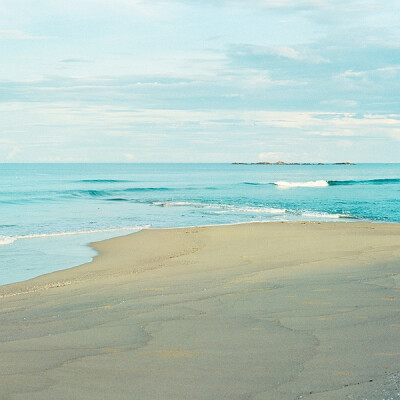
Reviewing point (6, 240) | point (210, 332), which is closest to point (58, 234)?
point (6, 240)

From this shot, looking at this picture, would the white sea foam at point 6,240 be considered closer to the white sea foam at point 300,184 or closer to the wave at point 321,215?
the wave at point 321,215

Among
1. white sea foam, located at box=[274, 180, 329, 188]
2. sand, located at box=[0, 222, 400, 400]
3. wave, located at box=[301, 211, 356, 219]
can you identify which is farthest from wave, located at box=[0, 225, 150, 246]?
white sea foam, located at box=[274, 180, 329, 188]

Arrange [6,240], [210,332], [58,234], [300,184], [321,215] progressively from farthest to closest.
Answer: [300,184]
[321,215]
[58,234]
[6,240]
[210,332]

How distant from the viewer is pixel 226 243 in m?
16.8

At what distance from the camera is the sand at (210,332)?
13.8 feet

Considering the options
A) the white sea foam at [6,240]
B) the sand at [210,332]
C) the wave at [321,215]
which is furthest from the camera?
the wave at [321,215]

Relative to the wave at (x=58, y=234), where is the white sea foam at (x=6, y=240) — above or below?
above

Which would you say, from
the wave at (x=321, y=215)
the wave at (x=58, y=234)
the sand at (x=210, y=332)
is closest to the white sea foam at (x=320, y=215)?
the wave at (x=321, y=215)

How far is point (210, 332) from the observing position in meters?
5.73

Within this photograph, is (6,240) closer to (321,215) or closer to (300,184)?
(321,215)

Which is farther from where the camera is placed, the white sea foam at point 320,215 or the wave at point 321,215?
the white sea foam at point 320,215

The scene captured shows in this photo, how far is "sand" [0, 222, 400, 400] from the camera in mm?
4211

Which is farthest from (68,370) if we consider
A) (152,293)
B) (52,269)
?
(52,269)

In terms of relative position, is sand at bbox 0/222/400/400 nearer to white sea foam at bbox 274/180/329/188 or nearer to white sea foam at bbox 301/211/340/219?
white sea foam at bbox 301/211/340/219
